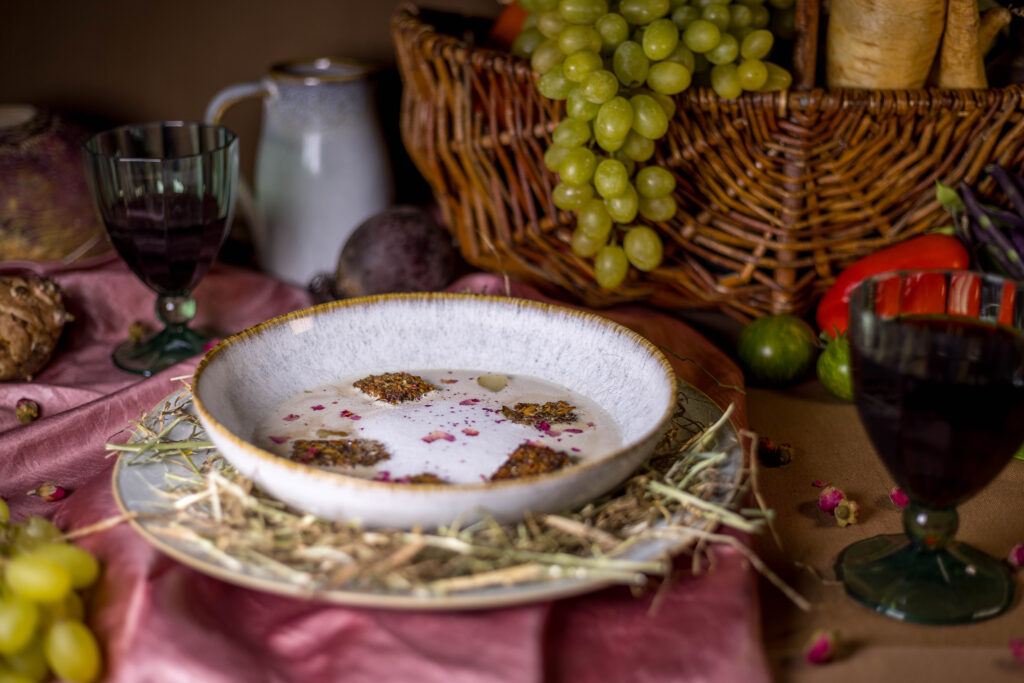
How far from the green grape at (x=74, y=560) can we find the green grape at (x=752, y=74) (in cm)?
80

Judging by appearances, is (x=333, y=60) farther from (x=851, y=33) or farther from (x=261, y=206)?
(x=851, y=33)

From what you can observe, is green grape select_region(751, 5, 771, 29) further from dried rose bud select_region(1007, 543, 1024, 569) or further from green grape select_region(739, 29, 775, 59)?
dried rose bud select_region(1007, 543, 1024, 569)

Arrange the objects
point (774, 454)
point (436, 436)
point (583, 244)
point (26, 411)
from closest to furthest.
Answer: point (436, 436) < point (774, 454) < point (26, 411) < point (583, 244)

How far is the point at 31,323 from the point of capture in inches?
41.5

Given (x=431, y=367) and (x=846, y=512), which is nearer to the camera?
(x=846, y=512)

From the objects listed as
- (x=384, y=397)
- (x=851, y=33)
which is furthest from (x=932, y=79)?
(x=384, y=397)

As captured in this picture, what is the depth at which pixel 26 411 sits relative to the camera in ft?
3.31

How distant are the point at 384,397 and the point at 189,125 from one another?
59cm

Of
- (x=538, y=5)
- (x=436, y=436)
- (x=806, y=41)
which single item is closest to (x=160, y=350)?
(x=436, y=436)

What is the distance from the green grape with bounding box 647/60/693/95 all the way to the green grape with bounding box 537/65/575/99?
0.09m

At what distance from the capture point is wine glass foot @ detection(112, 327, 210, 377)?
1.14m

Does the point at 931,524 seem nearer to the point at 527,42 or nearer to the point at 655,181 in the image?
the point at 655,181

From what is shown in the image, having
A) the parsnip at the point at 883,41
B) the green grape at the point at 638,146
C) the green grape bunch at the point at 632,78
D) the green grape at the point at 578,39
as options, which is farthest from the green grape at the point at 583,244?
the parsnip at the point at 883,41

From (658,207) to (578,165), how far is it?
118 millimetres
